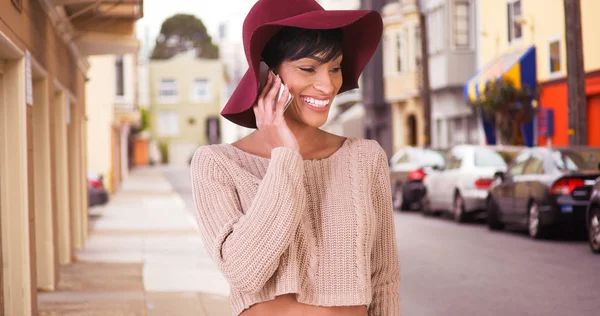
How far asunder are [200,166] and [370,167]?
1.52 feet

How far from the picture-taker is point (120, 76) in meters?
41.3

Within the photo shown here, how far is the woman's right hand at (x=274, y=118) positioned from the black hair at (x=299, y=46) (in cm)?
8

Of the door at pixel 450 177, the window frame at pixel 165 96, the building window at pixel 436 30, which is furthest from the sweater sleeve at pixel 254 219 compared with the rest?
the window frame at pixel 165 96

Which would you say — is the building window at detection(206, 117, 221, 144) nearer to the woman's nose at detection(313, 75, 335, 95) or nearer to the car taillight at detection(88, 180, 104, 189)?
the car taillight at detection(88, 180, 104, 189)

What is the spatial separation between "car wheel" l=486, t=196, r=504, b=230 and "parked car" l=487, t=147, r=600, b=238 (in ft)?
1.14

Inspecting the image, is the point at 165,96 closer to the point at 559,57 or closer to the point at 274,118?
the point at 559,57

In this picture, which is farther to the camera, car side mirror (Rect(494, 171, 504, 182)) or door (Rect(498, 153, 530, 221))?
car side mirror (Rect(494, 171, 504, 182))

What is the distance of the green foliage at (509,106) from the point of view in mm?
24750

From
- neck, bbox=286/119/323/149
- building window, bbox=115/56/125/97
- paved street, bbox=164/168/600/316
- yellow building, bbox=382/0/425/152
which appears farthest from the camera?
building window, bbox=115/56/125/97

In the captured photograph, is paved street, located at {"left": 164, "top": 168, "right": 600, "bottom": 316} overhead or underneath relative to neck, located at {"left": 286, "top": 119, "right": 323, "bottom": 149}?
underneath

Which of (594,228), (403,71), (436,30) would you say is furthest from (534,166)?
(403,71)

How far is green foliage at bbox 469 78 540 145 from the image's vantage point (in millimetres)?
24750

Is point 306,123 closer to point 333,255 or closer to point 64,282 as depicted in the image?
point 333,255

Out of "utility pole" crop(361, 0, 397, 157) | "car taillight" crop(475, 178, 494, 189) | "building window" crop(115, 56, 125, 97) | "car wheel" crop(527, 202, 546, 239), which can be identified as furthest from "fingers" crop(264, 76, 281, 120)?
"utility pole" crop(361, 0, 397, 157)
